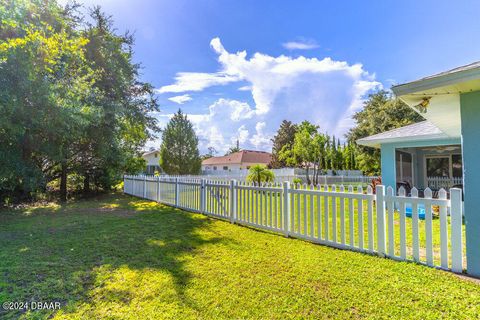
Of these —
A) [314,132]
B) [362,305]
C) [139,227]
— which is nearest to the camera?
[362,305]

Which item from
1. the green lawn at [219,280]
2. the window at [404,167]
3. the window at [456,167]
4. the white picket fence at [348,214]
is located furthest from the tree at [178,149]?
the green lawn at [219,280]

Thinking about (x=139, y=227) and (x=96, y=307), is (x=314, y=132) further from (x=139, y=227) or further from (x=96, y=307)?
(x=96, y=307)

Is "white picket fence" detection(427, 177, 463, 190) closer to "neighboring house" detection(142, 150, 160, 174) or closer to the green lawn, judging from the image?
the green lawn

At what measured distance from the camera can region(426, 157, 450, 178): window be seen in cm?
1183

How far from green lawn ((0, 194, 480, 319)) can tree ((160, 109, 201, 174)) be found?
22.0 meters

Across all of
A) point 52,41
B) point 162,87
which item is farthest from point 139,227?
point 162,87

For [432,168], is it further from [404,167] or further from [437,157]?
[404,167]

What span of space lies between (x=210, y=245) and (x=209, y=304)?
6.55 ft

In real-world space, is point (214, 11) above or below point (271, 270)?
above

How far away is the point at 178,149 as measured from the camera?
89.5 feet

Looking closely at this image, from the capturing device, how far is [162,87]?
54.4 ft

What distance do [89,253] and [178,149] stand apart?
77.2 feet

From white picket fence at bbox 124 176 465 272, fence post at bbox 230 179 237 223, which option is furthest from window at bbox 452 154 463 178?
fence post at bbox 230 179 237 223

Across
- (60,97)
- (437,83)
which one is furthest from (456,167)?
(60,97)
